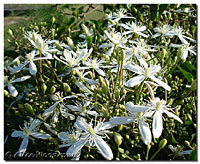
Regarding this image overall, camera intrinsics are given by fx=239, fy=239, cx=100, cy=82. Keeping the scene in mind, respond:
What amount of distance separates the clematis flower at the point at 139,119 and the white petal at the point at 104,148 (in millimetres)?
64

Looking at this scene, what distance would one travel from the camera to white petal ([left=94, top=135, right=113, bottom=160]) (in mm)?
535

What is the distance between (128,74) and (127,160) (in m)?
0.26

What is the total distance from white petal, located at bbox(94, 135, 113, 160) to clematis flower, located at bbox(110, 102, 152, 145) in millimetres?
64

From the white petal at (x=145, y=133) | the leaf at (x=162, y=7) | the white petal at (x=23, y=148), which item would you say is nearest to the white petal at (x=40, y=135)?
the white petal at (x=23, y=148)

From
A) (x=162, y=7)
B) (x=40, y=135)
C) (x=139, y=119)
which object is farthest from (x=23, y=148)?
(x=162, y=7)

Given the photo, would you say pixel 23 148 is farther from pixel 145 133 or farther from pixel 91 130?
pixel 145 133

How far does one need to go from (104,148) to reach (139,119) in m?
0.11

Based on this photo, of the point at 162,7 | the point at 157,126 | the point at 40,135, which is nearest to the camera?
the point at 157,126

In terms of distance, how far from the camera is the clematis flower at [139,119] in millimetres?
515

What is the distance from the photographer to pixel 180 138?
70 centimetres

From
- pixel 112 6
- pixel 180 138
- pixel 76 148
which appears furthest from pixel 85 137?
pixel 112 6

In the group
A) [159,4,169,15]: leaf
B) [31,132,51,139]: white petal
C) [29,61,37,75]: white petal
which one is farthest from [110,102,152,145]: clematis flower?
[159,4,169,15]: leaf

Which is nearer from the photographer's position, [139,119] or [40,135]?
[139,119]

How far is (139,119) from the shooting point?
55 centimetres
